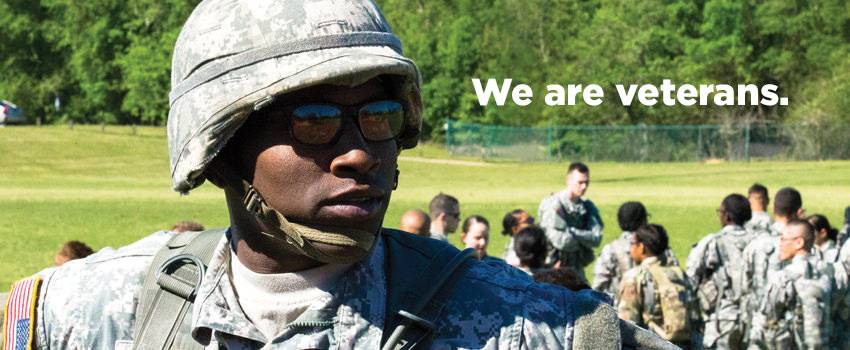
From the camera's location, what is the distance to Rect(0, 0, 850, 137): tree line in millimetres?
73312

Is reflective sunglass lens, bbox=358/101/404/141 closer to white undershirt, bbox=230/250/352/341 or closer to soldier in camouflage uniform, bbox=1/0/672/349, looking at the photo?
soldier in camouflage uniform, bbox=1/0/672/349

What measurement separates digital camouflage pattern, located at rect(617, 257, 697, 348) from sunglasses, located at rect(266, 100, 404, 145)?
709cm

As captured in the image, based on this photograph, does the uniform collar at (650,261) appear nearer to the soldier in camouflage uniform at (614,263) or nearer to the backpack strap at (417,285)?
the soldier in camouflage uniform at (614,263)

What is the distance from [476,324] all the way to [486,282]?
88 millimetres

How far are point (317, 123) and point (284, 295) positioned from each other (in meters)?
0.32

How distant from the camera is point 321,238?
2.32 metres

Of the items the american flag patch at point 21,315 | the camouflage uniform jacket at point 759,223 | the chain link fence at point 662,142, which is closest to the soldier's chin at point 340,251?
the american flag patch at point 21,315

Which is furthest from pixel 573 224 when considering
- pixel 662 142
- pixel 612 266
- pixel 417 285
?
pixel 662 142

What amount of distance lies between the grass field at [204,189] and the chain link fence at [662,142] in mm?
2758

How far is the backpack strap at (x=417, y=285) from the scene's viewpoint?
237 cm

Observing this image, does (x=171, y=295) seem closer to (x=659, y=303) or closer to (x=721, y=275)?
(x=659, y=303)

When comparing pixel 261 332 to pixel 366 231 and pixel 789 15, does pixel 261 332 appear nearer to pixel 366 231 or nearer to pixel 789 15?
pixel 366 231

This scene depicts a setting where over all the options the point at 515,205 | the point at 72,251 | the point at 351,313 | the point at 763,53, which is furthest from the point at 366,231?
the point at 763,53

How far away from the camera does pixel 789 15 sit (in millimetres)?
74312
